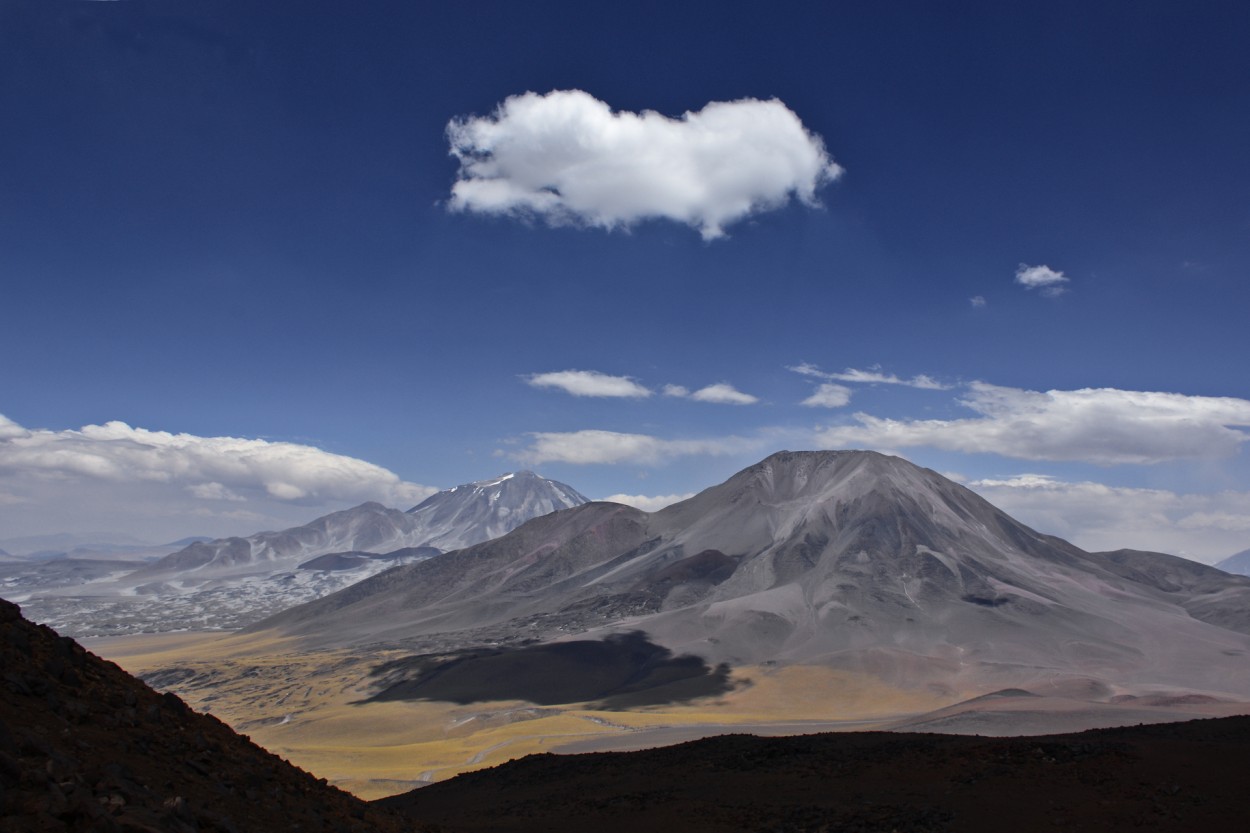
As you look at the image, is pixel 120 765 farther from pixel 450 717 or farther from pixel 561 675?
pixel 561 675

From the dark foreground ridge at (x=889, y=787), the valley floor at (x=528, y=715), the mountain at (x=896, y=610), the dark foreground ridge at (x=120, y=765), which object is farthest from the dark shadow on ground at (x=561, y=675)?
the dark foreground ridge at (x=120, y=765)

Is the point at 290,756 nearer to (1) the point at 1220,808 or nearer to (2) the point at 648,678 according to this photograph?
(2) the point at 648,678

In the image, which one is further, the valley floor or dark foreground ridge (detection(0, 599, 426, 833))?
the valley floor

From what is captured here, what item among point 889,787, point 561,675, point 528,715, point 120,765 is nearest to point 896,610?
point 561,675

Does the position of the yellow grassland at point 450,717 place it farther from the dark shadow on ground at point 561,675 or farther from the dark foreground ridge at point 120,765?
the dark foreground ridge at point 120,765

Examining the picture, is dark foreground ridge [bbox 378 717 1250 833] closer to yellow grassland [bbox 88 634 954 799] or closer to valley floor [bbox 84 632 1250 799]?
valley floor [bbox 84 632 1250 799]

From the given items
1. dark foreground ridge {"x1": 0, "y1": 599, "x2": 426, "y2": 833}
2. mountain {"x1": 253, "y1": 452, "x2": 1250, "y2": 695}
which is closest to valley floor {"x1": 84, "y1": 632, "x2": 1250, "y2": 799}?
mountain {"x1": 253, "y1": 452, "x2": 1250, "y2": 695}
